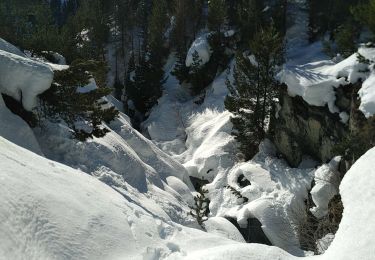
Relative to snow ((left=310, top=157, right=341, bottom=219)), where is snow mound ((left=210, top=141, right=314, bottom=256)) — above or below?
below

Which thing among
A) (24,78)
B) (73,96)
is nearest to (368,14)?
(73,96)

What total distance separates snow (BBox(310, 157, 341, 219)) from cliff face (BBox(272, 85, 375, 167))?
758 mm

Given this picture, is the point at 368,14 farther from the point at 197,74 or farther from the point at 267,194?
the point at 197,74

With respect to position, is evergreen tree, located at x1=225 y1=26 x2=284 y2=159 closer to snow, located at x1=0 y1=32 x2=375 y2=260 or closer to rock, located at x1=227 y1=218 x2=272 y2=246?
snow, located at x1=0 y1=32 x2=375 y2=260

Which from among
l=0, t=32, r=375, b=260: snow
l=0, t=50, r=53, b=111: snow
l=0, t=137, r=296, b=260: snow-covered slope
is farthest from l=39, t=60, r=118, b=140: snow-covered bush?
l=0, t=137, r=296, b=260: snow-covered slope

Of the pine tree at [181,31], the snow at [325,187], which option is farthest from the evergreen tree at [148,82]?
the snow at [325,187]

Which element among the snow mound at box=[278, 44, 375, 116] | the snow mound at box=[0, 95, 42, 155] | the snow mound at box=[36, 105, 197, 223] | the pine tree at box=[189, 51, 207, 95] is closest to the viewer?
the snow mound at box=[0, 95, 42, 155]

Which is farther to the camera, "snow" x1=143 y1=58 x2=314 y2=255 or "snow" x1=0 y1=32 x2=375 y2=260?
"snow" x1=143 y1=58 x2=314 y2=255

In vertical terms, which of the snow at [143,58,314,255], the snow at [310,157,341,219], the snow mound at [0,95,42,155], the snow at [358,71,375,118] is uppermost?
the snow at [358,71,375,118]

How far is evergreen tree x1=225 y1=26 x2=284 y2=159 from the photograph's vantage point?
25656 millimetres

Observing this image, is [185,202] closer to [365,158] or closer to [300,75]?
[300,75]

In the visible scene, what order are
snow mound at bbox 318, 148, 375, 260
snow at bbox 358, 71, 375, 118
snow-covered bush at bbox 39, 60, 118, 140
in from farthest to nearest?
snow at bbox 358, 71, 375, 118, snow-covered bush at bbox 39, 60, 118, 140, snow mound at bbox 318, 148, 375, 260

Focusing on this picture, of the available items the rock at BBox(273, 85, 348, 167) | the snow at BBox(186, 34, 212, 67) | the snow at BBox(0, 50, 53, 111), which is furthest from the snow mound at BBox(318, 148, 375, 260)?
the snow at BBox(186, 34, 212, 67)

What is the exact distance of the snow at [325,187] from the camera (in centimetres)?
1945
